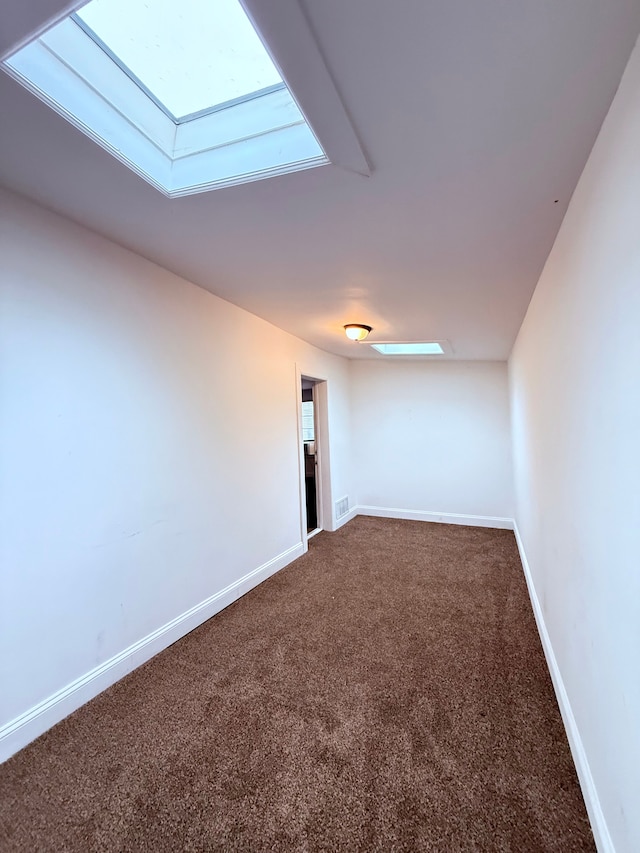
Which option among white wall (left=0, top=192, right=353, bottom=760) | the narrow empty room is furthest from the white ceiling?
white wall (left=0, top=192, right=353, bottom=760)

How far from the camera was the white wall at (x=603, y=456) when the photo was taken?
0.89 metres

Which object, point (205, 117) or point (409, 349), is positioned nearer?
point (205, 117)

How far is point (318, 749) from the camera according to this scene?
1580 mm

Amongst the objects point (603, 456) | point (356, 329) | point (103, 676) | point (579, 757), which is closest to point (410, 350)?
point (356, 329)

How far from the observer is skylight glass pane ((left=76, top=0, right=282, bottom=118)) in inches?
40.9

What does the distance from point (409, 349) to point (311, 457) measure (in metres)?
2.24

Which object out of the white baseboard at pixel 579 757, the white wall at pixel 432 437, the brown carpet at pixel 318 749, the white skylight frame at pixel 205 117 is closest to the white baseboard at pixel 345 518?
the white wall at pixel 432 437

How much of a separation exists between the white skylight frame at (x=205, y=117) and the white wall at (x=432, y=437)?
4.08 m

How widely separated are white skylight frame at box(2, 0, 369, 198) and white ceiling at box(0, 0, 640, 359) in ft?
0.15

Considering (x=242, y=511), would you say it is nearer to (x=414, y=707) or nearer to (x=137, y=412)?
(x=137, y=412)

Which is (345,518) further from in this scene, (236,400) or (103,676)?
(103,676)

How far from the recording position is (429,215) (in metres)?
1.55

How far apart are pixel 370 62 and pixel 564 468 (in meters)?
1.61

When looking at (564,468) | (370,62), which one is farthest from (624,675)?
(370,62)
